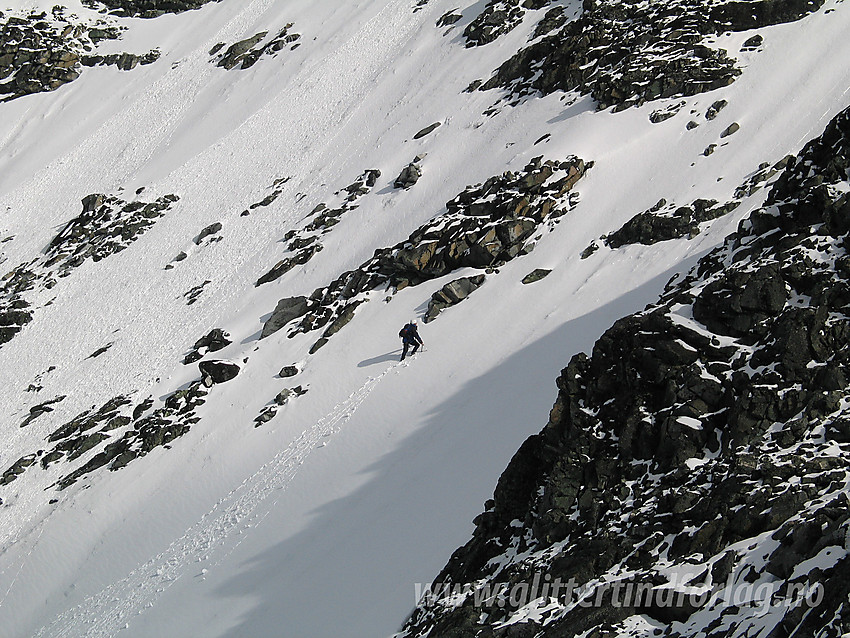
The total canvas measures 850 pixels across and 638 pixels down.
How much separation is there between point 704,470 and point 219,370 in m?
18.9

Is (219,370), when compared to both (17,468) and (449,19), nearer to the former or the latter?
(17,468)

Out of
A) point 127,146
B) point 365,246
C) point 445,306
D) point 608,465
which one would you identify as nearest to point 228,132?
point 127,146

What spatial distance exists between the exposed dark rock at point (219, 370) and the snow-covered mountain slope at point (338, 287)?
261mm

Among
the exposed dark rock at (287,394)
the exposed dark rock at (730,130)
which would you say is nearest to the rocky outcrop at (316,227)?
the exposed dark rock at (287,394)

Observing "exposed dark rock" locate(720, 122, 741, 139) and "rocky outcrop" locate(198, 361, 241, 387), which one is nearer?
"rocky outcrop" locate(198, 361, 241, 387)

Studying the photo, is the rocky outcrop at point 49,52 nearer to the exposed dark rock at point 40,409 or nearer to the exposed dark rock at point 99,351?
the exposed dark rock at point 99,351

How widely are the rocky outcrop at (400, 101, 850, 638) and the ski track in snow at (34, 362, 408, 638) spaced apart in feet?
23.5

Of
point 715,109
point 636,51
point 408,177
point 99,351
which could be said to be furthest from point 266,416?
point 636,51

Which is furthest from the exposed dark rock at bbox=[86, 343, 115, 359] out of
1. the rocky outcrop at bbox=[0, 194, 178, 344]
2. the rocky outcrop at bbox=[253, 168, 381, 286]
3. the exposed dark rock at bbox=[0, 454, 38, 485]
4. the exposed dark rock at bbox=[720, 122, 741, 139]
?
the exposed dark rock at bbox=[720, 122, 741, 139]

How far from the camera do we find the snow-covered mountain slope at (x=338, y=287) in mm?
17391

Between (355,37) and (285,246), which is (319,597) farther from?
(355,37)

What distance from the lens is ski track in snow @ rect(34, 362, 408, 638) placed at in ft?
56.7

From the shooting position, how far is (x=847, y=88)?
26.6 m

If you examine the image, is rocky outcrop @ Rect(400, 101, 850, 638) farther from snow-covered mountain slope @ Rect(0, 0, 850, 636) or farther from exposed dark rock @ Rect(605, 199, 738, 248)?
exposed dark rock @ Rect(605, 199, 738, 248)
